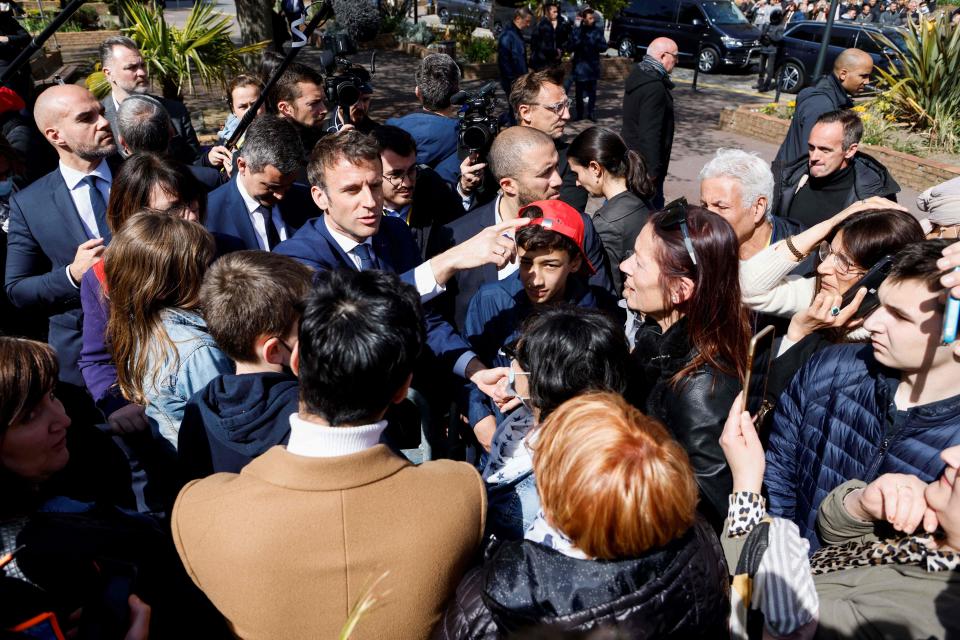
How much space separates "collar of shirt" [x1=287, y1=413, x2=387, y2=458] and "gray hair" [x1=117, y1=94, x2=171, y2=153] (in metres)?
3.19

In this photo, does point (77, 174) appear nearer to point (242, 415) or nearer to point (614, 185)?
point (242, 415)

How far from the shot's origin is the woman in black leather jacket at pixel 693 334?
2209 mm

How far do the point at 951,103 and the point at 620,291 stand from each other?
8.98 metres

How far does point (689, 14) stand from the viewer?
18.1m

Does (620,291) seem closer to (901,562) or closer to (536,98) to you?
(536,98)

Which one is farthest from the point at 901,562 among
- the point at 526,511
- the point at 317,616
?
the point at 317,616

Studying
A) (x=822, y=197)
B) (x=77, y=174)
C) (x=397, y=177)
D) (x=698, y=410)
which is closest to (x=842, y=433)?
(x=698, y=410)

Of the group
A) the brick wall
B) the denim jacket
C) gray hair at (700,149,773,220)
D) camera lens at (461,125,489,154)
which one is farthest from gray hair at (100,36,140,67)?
the brick wall

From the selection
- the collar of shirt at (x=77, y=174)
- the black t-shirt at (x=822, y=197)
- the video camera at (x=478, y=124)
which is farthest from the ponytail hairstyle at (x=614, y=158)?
the collar of shirt at (x=77, y=174)

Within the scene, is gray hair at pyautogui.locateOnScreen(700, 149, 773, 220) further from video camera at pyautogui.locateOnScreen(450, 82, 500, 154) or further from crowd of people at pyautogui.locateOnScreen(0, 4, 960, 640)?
video camera at pyautogui.locateOnScreen(450, 82, 500, 154)

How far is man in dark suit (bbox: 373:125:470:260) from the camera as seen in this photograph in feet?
12.3

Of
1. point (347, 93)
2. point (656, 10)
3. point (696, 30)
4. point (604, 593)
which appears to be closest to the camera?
point (604, 593)

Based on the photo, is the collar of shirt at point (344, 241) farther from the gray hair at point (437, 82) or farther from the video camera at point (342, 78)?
the gray hair at point (437, 82)

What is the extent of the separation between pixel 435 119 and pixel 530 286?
253 centimetres
